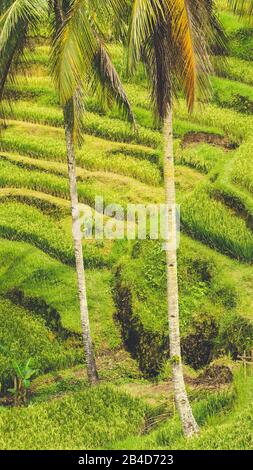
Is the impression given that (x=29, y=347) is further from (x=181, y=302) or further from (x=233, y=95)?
(x=233, y=95)

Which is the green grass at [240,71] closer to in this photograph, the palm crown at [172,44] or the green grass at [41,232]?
the green grass at [41,232]

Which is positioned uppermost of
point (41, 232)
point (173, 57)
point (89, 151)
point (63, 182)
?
point (173, 57)

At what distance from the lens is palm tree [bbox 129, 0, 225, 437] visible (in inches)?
636

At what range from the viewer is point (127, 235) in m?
24.2

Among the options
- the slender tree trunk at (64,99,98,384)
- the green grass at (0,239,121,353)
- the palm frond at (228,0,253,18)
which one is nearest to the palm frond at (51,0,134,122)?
the palm frond at (228,0,253,18)

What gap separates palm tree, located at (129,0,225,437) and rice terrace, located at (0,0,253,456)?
0.09 feet

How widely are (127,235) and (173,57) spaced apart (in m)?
7.81

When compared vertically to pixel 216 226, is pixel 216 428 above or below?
below

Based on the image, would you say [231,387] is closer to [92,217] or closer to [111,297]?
[111,297]

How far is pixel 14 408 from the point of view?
1928cm

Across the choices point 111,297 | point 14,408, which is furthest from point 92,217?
point 14,408

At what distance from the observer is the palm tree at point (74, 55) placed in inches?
653

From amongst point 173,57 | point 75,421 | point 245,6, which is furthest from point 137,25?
point 75,421

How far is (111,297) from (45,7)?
711cm
